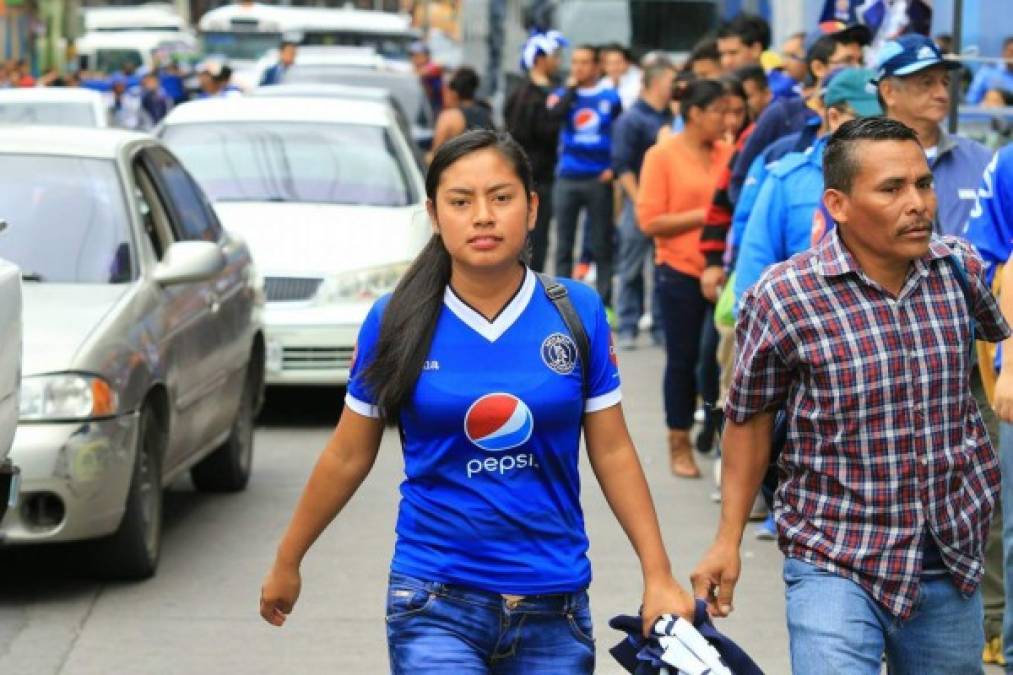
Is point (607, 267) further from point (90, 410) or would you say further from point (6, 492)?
point (6, 492)

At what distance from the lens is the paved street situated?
22.9 ft

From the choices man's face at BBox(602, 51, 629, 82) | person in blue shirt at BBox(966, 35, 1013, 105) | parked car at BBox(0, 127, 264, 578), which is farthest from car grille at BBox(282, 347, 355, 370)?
man's face at BBox(602, 51, 629, 82)

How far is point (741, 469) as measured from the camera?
4.57 meters

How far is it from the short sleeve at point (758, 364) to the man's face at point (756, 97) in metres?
6.93

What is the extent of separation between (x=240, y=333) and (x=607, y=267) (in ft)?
21.7

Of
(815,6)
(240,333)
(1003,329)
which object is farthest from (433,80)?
(1003,329)

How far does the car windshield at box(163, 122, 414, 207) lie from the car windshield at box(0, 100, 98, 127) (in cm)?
384

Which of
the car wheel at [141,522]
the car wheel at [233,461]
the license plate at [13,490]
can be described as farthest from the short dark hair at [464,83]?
the license plate at [13,490]

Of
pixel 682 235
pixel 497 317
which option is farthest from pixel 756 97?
pixel 497 317

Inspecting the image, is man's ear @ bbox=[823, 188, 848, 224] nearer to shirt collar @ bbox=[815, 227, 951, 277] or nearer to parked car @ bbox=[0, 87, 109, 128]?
shirt collar @ bbox=[815, 227, 951, 277]

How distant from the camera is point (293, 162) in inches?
517

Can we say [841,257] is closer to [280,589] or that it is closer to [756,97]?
[280,589]

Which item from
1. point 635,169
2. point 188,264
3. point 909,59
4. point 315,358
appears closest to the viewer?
point 909,59

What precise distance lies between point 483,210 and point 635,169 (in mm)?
10753
